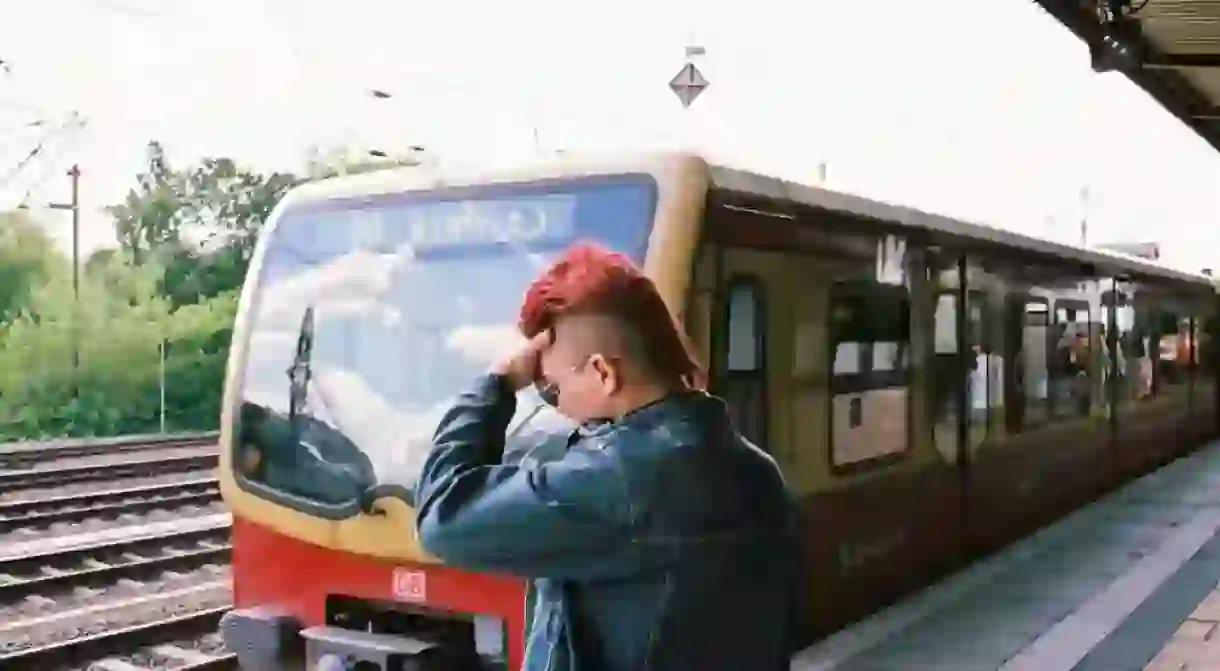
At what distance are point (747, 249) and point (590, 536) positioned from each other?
3.72m

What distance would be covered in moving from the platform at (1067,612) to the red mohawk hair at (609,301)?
4.02 m

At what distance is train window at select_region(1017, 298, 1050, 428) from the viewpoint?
1070 cm

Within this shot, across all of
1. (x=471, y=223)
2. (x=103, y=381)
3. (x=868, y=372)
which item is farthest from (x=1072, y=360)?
(x=103, y=381)

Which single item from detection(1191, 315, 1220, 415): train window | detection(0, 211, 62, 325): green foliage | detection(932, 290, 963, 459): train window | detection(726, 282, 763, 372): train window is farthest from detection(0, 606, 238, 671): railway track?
detection(0, 211, 62, 325): green foliage

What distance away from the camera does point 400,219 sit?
5.92 meters

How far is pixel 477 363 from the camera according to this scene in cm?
552

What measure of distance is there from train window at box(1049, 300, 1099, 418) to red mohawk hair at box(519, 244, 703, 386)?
970 cm

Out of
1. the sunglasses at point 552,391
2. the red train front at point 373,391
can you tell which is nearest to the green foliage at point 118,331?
the red train front at point 373,391

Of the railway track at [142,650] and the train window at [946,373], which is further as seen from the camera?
the train window at [946,373]

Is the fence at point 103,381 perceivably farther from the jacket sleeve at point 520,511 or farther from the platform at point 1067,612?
the jacket sleeve at point 520,511

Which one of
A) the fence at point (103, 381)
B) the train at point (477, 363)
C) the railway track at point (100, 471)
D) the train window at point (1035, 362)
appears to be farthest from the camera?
the fence at point (103, 381)

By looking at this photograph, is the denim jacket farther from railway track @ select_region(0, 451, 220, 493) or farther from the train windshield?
railway track @ select_region(0, 451, 220, 493)

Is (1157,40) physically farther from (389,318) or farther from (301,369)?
(301,369)

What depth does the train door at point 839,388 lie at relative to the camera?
5949 millimetres
